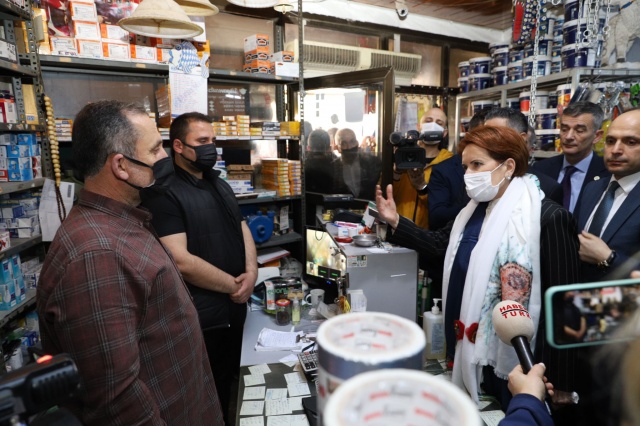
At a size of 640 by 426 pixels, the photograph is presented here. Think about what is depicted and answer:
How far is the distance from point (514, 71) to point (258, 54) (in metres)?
2.56

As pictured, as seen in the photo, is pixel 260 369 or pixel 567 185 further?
pixel 567 185

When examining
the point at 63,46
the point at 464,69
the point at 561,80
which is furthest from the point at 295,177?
the point at 464,69

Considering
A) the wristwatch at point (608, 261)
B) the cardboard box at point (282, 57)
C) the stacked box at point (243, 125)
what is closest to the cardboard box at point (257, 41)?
the cardboard box at point (282, 57)

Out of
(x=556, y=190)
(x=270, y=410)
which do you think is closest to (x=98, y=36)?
(x=270, y=410)

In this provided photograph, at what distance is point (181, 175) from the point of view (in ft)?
7.38

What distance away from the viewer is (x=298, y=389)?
5.51 feet

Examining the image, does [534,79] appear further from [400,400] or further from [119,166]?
[400,400]

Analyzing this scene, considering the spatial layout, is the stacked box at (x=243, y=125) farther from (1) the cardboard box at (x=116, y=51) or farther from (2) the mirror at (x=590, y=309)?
(2) the mirror at (x=590, y=309)

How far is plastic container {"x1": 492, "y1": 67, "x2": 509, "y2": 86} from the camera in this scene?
4117 millimetres

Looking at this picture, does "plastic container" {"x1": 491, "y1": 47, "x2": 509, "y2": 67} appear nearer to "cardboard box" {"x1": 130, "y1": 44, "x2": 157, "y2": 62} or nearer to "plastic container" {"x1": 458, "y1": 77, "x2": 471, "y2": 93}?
"plastic container" {"x1": 458, "y1": 77, "x2": 471, "y2": 93}

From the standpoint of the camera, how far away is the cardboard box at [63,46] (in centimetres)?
237

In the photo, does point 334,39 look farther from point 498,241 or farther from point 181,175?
point 498,241

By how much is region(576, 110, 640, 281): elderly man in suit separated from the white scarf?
399 millimetres

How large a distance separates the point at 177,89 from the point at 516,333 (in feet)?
8.63
